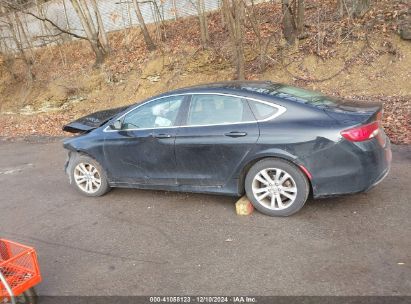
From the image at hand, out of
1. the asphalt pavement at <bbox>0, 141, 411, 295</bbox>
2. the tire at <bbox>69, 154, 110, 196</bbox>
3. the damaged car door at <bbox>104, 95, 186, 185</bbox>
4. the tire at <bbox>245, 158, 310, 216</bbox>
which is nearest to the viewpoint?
the asphalt pavement at <bbox>0, 141, 411, 295</bbox>

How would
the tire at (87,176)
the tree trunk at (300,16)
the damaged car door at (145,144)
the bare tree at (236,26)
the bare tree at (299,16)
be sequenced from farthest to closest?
the bare tree at (299,16) → the tree trunk at (300,16) → the bare tree at (236,26) → the tire at (87,176) → the damaged car door at (145,144)

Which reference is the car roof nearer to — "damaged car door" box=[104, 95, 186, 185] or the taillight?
"damaged car door" box=[104, 95, 186, 185]

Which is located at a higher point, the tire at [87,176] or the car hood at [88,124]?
the car hood at [88,124]

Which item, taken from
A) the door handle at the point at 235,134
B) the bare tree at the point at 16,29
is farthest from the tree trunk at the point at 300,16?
the bare tree at the point at 16,29

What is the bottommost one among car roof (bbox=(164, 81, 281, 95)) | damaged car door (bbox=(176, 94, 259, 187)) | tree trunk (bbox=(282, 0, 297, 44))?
damaged car door (bbox=(176, 94, 259, 187))

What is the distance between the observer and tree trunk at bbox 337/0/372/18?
1291cm

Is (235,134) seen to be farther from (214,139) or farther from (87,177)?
(87,177)

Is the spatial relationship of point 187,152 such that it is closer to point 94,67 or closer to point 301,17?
point 301,17

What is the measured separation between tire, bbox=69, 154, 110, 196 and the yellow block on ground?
83.5 inches

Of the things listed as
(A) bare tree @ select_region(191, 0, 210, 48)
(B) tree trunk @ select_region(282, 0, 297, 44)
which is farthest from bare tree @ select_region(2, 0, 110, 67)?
(B) tree trunk @ select_region(282, 0, 297, 44)

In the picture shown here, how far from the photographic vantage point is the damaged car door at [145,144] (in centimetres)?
541

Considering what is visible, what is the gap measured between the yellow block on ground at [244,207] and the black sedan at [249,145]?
127 millimetres

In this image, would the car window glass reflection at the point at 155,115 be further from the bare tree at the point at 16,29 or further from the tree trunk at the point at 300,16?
the bare tree at the point at 16,29

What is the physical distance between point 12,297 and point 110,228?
6.80 feet
